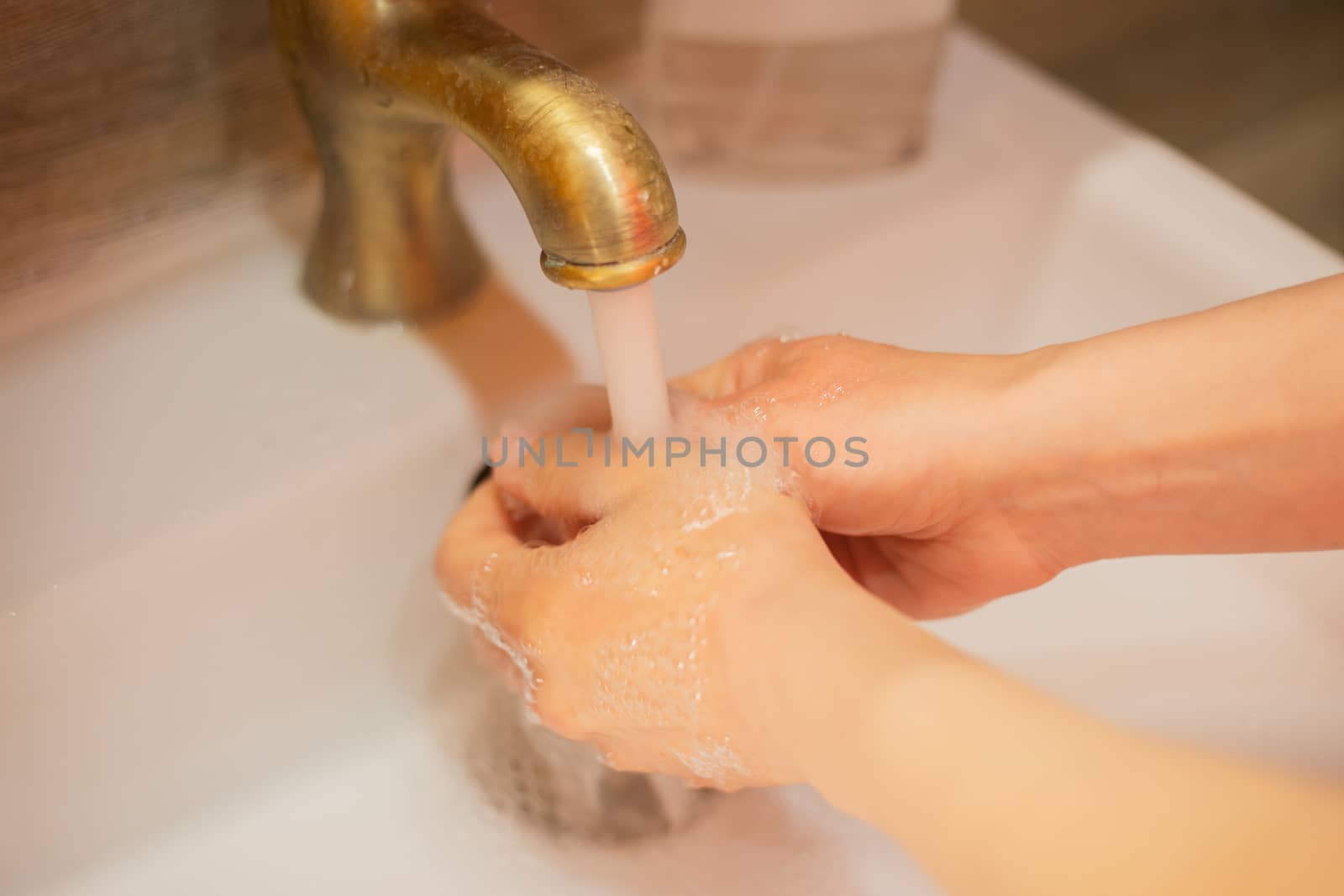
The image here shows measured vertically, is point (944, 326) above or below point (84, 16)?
below

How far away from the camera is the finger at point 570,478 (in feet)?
1.26

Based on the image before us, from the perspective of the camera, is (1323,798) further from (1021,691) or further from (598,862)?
(598,862)

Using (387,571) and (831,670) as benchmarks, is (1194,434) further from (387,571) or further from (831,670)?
(387,571)

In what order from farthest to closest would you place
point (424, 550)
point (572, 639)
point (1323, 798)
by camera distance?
point (424, 550) < point (572, 639) < point (1323, 798)

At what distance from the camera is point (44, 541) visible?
409mm

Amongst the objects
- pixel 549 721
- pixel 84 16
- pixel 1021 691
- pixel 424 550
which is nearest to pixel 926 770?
Answer: pixel 1021 691

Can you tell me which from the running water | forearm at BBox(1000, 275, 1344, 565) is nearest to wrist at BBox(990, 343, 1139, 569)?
forearm at BBox(1000, 275, 1344, 565)

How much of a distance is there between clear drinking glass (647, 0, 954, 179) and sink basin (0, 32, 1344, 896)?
20 millimetres

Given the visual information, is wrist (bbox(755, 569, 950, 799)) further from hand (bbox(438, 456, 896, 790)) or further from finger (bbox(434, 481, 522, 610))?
finger (bbox(434, 481, 522, 610))

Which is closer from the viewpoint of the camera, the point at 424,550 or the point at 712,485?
the point at 712,485

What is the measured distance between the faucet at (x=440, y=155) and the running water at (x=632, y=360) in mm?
18

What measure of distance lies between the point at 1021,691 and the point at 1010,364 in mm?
138

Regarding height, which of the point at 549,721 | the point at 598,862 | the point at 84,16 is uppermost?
the point at 84,16

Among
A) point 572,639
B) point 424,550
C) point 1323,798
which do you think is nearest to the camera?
point 1323,798
